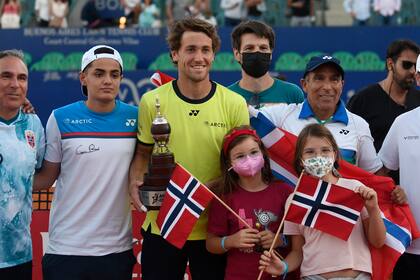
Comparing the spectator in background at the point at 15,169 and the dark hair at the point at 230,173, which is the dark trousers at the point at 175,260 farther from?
the spectator in background at the point at 15,169

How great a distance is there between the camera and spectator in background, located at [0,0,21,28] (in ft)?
67.5

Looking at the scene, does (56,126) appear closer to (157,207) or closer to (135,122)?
(135,122)

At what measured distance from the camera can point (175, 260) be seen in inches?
218

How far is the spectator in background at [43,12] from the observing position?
20531mm

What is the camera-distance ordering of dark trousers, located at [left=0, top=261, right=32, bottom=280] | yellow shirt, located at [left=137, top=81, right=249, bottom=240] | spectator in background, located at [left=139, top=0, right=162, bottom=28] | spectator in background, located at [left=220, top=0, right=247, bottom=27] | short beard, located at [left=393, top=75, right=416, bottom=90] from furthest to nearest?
1. spectator in background, located at [left=139, top=0, right=162, bottom=28]
2. spectator in background, located at [left=220, top=0, right=247, bottom=27]
3. short beard, located at [left=393, top=75, right=416, bottom=90]
4. yellow shirt, located at [left=137, top=81, right=249, bottom=240]
5. dark trousers, located at [left=0, top=261, right=32, bottom=280]

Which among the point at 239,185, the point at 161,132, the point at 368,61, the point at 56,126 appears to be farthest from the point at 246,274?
the point at 368,61

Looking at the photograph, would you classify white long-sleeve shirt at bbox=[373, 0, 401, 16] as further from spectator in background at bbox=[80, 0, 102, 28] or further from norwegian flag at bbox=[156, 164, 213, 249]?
norwegian flag at bbox=[156, 164, 213, 249]

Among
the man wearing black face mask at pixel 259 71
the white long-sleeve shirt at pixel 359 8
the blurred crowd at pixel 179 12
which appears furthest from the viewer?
the blurred crowd at pixel 179 12

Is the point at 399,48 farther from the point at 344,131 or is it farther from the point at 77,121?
the point at 77,121

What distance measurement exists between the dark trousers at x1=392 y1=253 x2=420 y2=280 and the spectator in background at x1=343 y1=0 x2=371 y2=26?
48.2ft

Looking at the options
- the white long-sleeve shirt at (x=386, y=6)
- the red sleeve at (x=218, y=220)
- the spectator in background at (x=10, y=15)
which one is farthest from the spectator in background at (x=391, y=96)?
the spectator in background at (x=10, y=15)

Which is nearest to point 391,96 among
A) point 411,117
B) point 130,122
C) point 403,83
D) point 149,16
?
point 403,83

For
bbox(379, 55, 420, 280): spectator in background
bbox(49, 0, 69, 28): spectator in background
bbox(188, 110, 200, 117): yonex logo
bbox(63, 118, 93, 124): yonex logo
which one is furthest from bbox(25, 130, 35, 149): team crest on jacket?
bbox(49, 0, 69, 28): spectator in background

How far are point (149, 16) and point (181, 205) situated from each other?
51.1 feet
